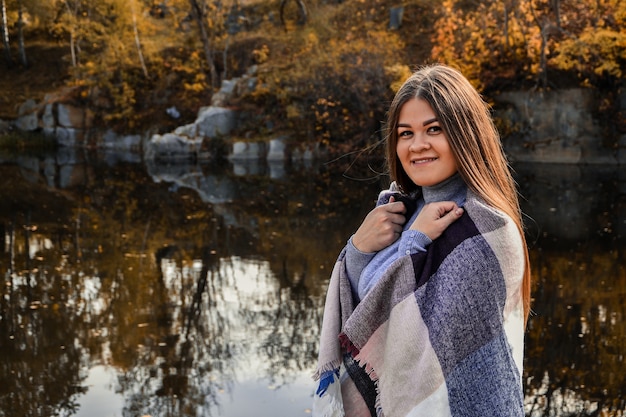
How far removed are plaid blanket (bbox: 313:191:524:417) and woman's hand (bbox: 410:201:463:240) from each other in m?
0.02

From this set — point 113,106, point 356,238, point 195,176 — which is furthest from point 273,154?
point 356,238

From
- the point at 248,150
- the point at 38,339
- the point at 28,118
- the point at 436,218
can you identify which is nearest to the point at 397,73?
the point at 248,150

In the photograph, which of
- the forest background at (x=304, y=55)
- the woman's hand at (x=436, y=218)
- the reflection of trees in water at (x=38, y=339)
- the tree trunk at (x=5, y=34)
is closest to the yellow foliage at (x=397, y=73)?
the forest background at (x=304, y=55)

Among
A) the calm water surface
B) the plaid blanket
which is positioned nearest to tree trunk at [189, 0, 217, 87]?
the calm water surface

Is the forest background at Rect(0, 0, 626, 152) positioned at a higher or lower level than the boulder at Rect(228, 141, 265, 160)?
higher

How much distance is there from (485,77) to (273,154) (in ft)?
22.9

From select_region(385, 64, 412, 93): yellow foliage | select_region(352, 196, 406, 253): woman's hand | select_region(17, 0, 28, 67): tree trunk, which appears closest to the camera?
select_region(352, 196, 406, 253): woman's hand

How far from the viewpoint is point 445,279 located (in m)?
1.69

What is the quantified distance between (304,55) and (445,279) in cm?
2393

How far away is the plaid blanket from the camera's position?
5.56 feet

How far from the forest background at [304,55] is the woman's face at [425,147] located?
17.5 meters

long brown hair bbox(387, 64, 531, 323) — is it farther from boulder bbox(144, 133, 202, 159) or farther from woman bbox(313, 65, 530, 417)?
boulder bbox(144, 133, 202, 159)

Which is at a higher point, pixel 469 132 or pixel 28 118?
pixel 28 118

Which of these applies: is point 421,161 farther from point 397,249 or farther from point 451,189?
point 397,249
